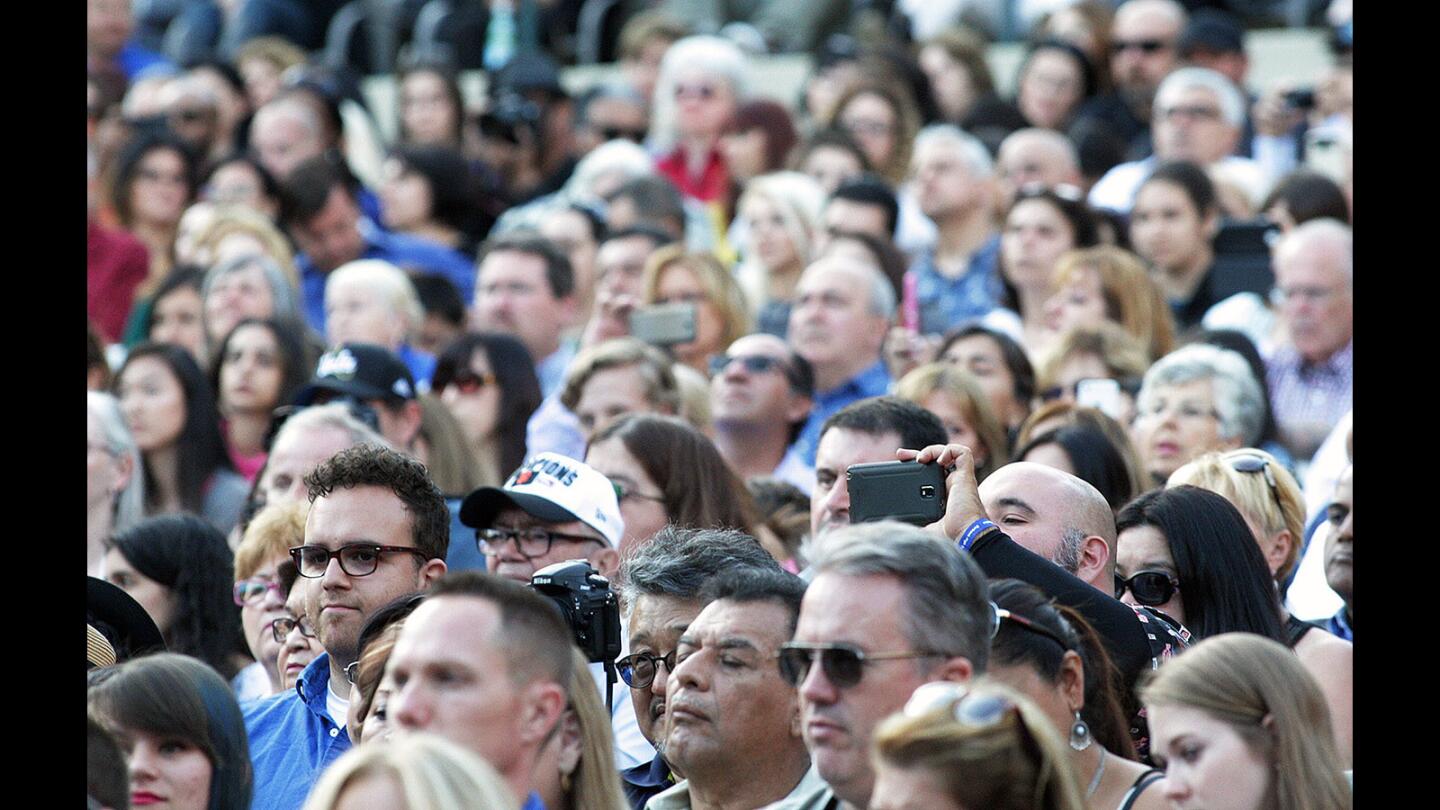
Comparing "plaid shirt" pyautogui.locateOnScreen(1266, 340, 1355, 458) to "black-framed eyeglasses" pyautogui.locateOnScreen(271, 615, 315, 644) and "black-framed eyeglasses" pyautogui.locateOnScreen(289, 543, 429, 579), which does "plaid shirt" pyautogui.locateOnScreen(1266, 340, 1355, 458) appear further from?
"black-framed eyeglasses" pyautogui.locateOnScreen(289, 543, 429, 579)

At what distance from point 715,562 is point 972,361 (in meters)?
3.29

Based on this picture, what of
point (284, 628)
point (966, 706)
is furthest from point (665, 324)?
point (966, 706)

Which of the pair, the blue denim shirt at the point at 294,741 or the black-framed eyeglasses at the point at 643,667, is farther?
the blue denim shirt at the point at 294,741

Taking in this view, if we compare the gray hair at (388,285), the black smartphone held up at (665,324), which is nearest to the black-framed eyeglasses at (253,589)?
the black smartphone held up at (665,324)

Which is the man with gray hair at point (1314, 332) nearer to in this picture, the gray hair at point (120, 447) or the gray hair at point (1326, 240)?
the gray hair at point (1326, 240)

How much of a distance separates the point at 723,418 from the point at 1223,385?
1.68 metres

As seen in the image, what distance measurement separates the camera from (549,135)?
43.6ft

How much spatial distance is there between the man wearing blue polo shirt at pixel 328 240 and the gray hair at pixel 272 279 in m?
1.13

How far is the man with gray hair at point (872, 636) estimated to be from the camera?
3.95 meters

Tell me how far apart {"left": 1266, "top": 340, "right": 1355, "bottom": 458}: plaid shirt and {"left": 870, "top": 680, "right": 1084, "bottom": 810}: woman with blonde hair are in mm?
5204

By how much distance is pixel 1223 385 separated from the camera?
753 cm

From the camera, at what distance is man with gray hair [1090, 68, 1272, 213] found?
36.1ft
